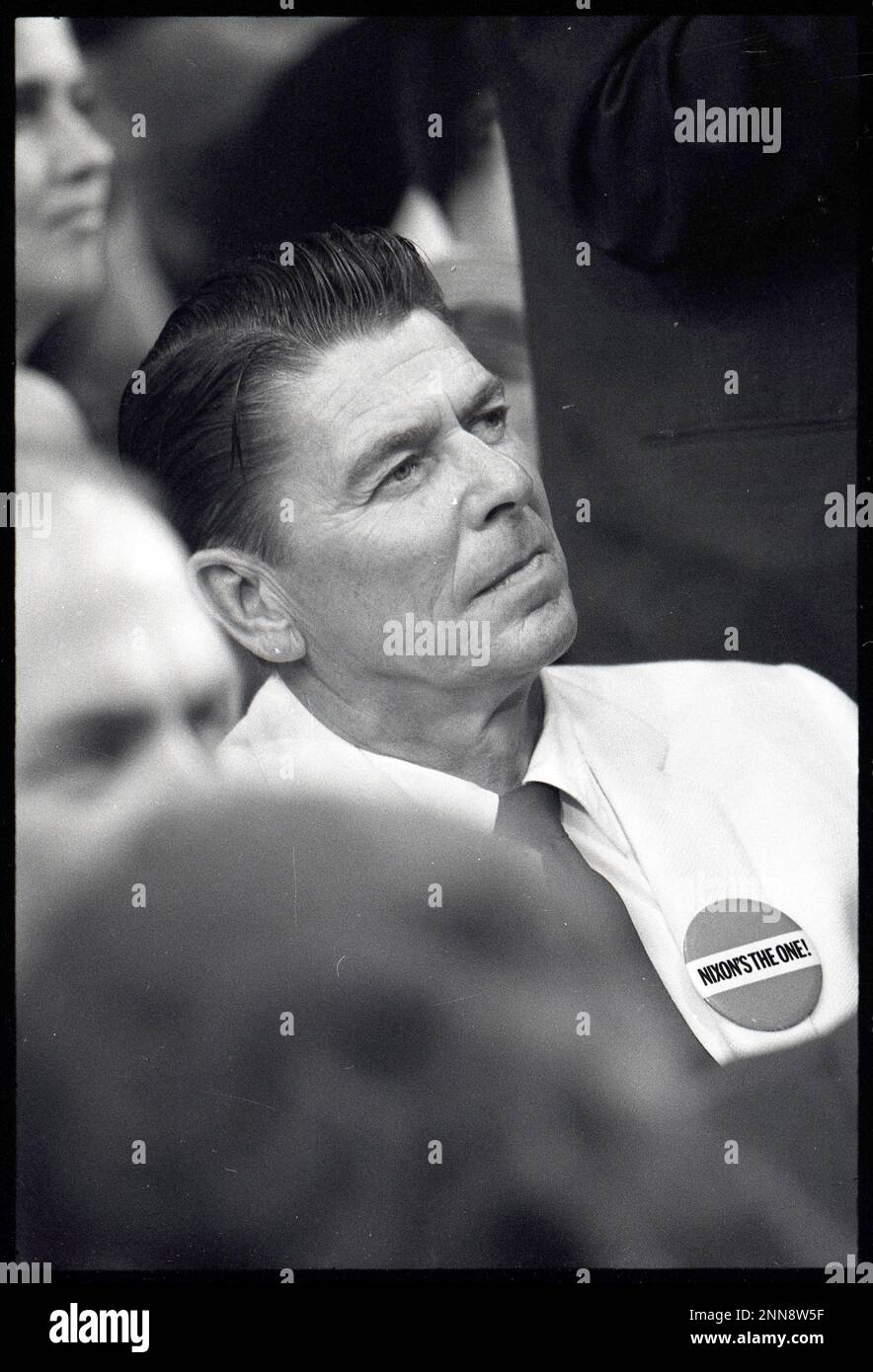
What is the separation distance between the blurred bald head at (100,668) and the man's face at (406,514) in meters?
0.22

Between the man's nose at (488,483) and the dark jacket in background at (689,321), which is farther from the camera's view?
the dark jacket in background at (689,321)

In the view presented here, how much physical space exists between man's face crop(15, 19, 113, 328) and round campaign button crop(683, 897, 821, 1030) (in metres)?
1.49

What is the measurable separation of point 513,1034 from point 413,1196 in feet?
1.04

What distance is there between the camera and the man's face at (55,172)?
2.37 metres

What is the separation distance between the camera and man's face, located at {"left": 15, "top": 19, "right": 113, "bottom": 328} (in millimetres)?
2373

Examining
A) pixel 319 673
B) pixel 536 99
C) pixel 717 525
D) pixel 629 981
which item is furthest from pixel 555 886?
pixel 536 99

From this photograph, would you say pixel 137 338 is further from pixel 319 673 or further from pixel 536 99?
pixel 536 99

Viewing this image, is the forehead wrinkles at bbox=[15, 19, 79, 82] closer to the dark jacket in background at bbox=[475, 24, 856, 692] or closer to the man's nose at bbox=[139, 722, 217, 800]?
the dark jacket in background at bbox=[475, 24, 856, 692]

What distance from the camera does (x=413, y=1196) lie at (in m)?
2.35

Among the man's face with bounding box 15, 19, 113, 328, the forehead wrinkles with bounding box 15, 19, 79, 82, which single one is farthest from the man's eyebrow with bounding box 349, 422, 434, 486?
the forehead wrinkles with bounding box 15, 19, 79, 82

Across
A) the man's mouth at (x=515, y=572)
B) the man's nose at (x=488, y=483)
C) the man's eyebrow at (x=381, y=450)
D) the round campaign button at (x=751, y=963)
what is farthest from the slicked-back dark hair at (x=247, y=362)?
the round campaign button at (x=751, y=963)

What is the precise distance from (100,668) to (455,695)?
604 mm

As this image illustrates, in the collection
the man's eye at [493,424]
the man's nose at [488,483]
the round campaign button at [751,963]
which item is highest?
the man's eye at [493,424]

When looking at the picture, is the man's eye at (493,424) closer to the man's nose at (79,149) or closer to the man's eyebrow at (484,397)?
the man's eyebrow at (484,397)
